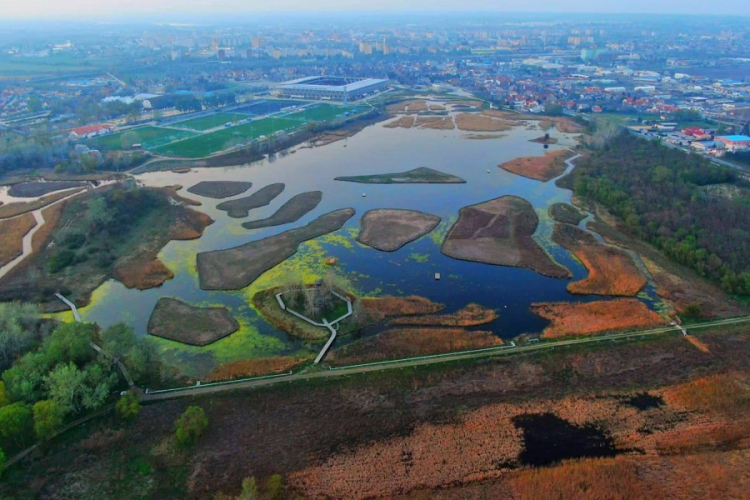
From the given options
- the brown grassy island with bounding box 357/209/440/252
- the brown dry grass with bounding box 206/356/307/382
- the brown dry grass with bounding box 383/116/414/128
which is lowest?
the brown dry grass with bounding box 206/356/307/382

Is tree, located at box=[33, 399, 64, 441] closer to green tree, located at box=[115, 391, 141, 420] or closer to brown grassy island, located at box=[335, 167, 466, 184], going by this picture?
green tree, located at box=[115, 391, 141, 420]

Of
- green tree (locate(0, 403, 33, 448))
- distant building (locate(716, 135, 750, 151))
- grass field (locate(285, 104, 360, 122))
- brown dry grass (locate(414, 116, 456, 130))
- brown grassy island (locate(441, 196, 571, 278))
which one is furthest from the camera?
grass field (locate(285, 104, 360, 122))

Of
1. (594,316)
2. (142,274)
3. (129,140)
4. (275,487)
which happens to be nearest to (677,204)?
(594,316)

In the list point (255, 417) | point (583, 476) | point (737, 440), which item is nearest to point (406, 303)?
point (255, 417)

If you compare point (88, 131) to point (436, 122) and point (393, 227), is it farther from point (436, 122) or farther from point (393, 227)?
point (393, 227)

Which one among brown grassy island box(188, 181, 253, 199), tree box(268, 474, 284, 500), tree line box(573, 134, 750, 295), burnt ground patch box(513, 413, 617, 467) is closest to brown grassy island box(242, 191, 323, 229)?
brown grassy island box(188, 181, 253, 199)

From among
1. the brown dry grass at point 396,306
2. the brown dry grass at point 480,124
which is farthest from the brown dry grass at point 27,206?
the brown dry grass at point 480,124

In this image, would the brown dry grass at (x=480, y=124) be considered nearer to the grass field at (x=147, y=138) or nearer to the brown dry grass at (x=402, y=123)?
the brown dry grass at (x=402, y=123)
